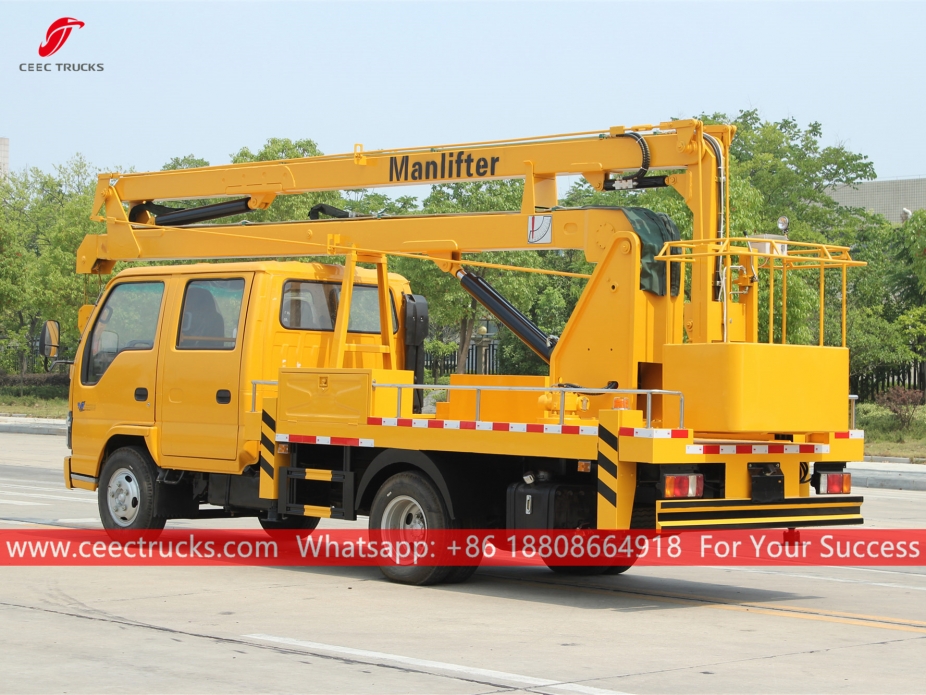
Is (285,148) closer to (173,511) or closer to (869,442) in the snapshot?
(869,442)

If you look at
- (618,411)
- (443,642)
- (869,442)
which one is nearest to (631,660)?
(443,642)

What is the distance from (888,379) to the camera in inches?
1357

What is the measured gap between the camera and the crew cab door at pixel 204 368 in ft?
37.6

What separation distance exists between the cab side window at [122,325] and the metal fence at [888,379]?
2520cm

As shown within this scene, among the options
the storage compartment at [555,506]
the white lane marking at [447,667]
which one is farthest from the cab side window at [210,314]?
the white lane marking at [447,667]

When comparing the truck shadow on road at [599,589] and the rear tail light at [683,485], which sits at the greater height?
the rear tail light at [683,485]

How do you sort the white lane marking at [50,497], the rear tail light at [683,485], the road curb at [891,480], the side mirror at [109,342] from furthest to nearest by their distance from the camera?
the road curb at [891,480] → the white lane marking at [50,497] → the side mirror at [109,342] → the rear tail light at [683,485]

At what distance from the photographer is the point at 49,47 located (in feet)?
81.5

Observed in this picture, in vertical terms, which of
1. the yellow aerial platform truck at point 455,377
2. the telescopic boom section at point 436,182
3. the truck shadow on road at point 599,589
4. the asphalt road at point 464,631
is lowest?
the truck shadow on road at point 599,589

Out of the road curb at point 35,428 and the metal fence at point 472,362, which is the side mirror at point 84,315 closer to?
the road curb at point 35,428

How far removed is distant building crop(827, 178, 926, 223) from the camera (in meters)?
65.2

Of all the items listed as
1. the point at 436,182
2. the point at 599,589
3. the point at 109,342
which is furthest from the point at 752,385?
the point at 109,342

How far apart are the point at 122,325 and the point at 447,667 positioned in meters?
6.67

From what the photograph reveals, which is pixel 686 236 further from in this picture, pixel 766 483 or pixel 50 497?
pixel 766 483
